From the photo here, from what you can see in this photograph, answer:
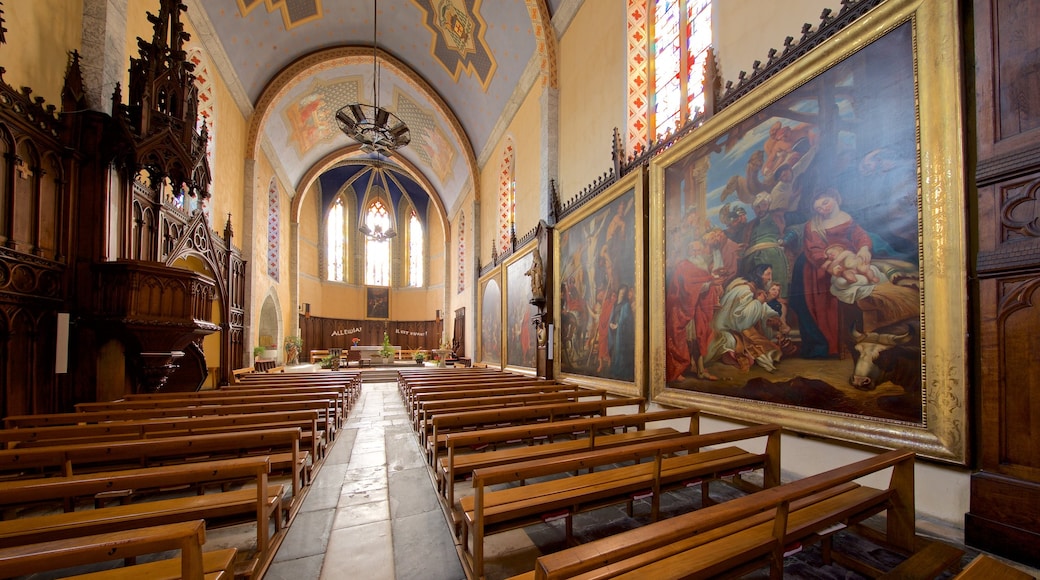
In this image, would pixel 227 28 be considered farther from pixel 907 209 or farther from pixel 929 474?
pixel 929 474

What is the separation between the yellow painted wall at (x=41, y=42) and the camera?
14.0 feet

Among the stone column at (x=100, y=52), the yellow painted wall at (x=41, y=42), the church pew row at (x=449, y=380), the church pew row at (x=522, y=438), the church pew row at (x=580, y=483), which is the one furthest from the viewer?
the church pew row at (x=449, y=380)

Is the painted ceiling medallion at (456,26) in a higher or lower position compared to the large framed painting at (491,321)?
higher

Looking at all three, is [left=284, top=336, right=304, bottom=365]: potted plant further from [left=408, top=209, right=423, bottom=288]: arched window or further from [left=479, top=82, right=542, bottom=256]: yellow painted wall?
[left=479, top=82, right=542, bottom=256]: yellow painted wall

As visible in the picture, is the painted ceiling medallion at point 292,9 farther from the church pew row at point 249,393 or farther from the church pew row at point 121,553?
the church pew row at point 121,553

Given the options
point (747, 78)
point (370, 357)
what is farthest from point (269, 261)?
point (747, 78)

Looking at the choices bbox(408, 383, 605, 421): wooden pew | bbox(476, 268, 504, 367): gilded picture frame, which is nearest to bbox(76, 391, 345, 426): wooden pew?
bbox(408, 383, 605, 421): wooden pew

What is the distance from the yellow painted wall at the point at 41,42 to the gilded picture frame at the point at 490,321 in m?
9.33

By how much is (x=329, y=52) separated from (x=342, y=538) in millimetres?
14421

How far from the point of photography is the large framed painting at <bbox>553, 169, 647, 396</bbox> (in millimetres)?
5742

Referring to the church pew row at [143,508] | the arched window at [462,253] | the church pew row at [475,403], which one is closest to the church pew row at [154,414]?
the church pew row at [475,403]

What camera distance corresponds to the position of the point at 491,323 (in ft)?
43.8

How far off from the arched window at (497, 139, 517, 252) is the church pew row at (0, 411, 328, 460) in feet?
28.4

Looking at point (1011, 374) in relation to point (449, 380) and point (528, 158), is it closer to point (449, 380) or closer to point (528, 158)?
point (449, 380)
